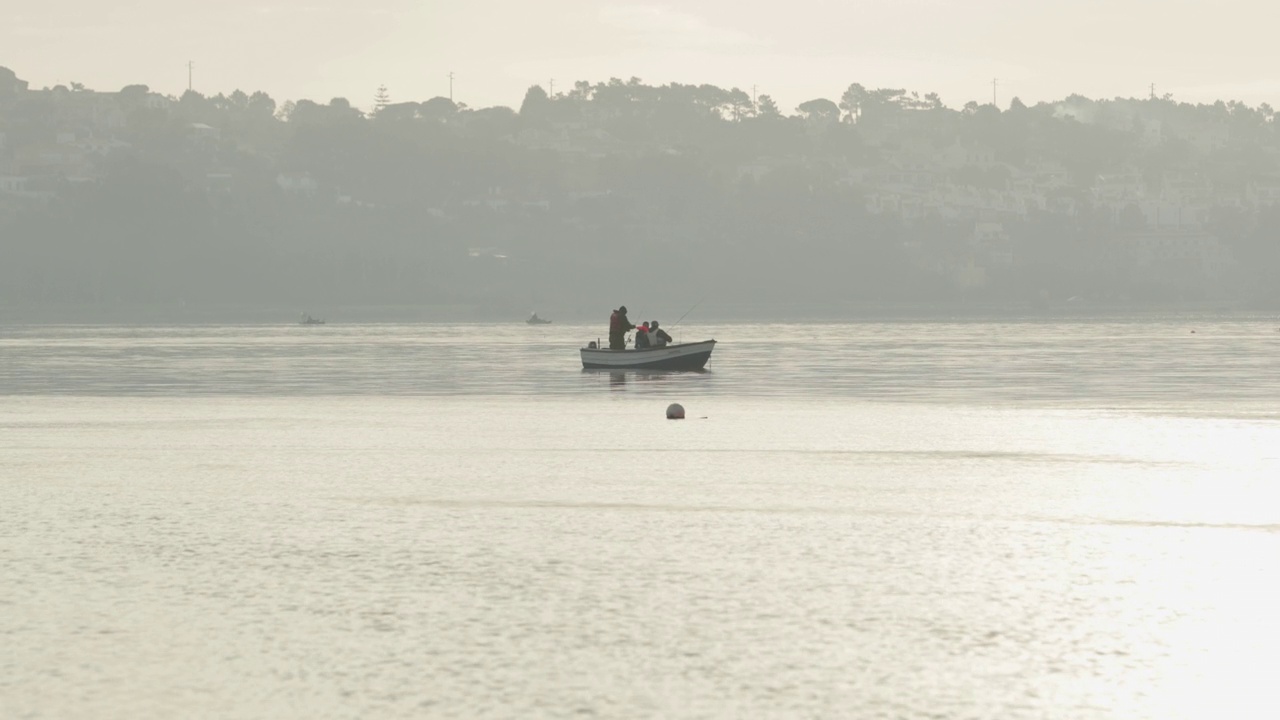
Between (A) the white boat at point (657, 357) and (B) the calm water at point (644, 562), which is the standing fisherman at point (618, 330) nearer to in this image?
(A) the white boat at point (657, 357)

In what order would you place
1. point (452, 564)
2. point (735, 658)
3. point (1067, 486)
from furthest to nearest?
1. point (1067, 486)
2. point (452, 564)
3. point (735, 658)

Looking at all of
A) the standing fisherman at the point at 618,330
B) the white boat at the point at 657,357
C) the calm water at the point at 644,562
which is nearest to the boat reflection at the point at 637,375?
the white boat at the point at 657,357

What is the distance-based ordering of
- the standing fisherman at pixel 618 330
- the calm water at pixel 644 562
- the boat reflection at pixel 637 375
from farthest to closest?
the standing fisherman at pixel 618 330, the boat reflection at pixel 637 375, the calm water at pixel 644 562

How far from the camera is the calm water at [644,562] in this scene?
50.1ft

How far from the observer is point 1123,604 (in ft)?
61.1

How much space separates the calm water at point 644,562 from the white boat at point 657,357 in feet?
62.4

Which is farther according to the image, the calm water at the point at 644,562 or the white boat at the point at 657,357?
the white boat at the point at 657,357

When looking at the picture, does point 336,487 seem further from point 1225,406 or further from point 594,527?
point 1225,406

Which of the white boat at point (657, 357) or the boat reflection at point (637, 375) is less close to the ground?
the white boat at point (657, 357)

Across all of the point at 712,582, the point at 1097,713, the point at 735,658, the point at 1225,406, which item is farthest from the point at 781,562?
the point at 1225,406

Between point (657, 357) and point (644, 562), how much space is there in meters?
47.7

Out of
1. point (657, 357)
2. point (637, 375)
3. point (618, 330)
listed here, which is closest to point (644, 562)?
point (657, 357)

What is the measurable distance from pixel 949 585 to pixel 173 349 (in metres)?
89.1

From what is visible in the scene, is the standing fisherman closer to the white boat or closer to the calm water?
the white boat
